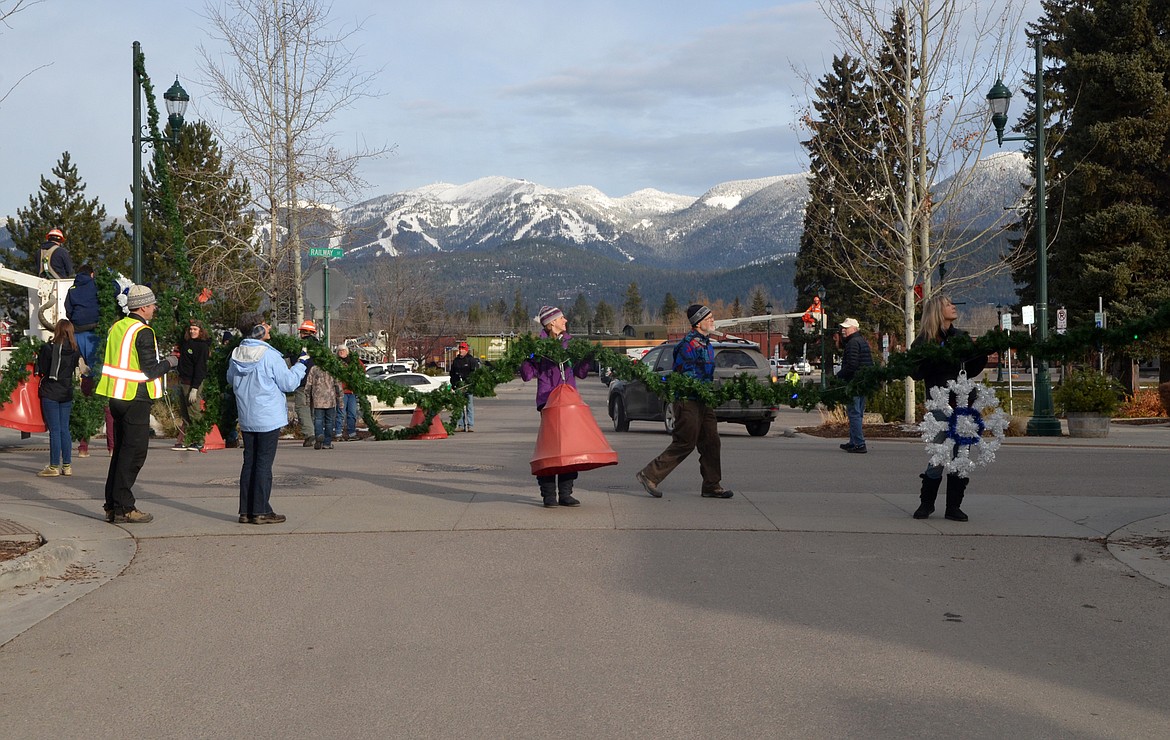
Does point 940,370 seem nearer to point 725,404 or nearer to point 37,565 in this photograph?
point 37,565

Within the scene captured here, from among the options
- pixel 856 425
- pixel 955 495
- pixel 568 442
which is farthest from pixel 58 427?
pixel 856 425

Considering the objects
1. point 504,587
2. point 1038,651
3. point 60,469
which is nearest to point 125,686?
point 504,587

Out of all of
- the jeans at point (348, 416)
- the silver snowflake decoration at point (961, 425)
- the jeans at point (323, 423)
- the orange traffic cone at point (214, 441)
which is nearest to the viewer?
the silver snowflake decoration at point (961, 425)

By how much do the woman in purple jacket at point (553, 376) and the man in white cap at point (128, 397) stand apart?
3.37 metres

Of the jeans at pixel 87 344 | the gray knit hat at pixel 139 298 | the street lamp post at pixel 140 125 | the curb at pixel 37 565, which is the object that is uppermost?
the street lamp post at pixel 140 125

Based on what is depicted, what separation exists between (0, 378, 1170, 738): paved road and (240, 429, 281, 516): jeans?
0.98 feet

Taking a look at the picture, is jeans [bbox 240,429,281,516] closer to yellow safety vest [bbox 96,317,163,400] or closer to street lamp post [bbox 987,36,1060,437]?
yellow safety vest [bbox 96,317,163,400]

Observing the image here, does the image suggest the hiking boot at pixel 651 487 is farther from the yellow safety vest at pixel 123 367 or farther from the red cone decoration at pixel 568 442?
the yellow safety vest at pixel 123 367

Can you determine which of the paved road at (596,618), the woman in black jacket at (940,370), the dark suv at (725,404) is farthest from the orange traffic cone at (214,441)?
the woman in black jacket at (940,370)

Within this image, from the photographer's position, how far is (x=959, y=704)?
5.08m

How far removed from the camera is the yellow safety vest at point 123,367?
9984 mm

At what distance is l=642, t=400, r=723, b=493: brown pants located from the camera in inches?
450

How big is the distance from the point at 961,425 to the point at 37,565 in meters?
7.19

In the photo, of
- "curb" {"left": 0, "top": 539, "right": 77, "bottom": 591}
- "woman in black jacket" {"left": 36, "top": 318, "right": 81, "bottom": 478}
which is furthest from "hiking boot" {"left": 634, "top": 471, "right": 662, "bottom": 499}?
"woman in black jacket" {"left": 36, "top": 318, "right": 81, "bottom": 478}
